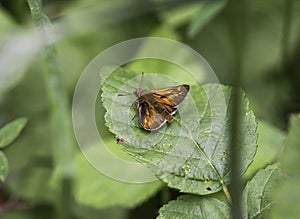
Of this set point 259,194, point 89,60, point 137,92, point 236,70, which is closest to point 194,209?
point 259,194

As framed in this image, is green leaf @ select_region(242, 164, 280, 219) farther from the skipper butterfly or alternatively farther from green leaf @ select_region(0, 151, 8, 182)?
green leaf @ select_region(0, 151, 8, 182)

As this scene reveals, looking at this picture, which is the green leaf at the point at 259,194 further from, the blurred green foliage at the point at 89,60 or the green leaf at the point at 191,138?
the blurred green foliage at the point at 89,60

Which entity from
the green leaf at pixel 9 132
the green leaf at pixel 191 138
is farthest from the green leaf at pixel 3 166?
the green leaf at pixel 191 138

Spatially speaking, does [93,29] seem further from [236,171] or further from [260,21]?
[236,171]

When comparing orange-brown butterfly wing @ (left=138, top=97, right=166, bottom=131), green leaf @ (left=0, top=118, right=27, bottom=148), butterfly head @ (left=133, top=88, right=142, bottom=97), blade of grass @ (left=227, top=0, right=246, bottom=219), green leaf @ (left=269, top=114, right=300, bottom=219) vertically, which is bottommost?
green leaf @ (left=269, top=114, right=300, bottom=219)

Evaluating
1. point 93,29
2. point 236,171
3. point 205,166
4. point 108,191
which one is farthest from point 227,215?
point 93,29

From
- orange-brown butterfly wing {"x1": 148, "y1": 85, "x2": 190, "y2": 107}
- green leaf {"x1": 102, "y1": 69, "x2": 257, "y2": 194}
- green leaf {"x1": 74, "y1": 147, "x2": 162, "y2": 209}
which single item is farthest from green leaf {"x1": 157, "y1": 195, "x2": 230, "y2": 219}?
green leaf {"x1": 74, "y1": 147, "x2": 162, "y2": 209}
